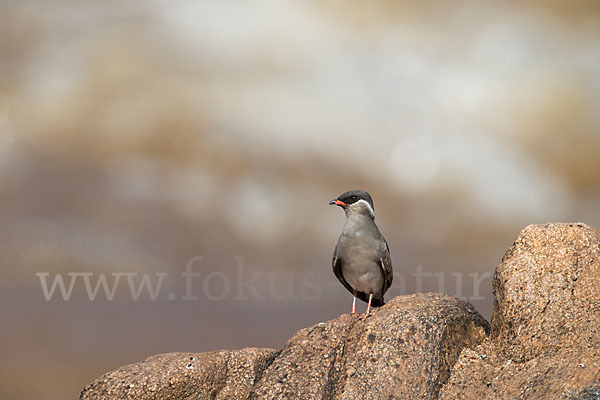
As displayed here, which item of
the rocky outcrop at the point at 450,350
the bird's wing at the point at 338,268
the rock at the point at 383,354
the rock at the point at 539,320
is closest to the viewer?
the rock at the point at 539,320

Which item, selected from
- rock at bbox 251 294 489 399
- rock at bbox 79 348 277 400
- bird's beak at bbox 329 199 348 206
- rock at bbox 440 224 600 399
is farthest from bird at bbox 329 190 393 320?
rock at bbox 440 224 600 399

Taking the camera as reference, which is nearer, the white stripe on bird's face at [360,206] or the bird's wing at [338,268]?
the white stripe on bird's face at [360,206]

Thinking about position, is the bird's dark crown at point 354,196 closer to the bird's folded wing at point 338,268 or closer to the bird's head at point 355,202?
the bird's head at point 355,202

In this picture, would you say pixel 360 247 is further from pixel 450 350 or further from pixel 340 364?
pixel 450 350

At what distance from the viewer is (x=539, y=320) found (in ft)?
30.3

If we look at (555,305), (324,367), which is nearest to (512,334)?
(555,305)

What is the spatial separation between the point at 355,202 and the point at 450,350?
353 cm

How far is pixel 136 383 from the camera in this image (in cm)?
1015

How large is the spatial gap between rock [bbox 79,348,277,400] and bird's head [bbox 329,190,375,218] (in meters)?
3.03

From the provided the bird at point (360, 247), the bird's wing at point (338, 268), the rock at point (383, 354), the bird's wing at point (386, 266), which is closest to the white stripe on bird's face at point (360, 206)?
the bird at point (360, 247)

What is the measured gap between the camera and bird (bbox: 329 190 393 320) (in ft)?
39.9

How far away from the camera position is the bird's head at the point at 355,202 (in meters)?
12.1

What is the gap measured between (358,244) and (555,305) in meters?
3.95

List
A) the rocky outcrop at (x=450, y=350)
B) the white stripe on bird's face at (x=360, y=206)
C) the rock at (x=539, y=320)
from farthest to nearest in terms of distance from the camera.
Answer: the white stripe on bird's face at (x=360, y=206) < the rocky outcrop at (x=450, y=350) < the rock at (x=539, y=320)
